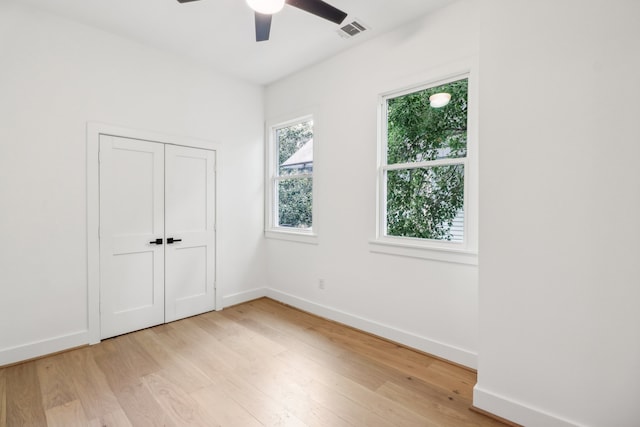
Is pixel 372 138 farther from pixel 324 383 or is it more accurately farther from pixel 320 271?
pixel 324 383

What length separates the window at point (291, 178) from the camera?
396 centimetres

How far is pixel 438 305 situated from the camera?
2.68 metres

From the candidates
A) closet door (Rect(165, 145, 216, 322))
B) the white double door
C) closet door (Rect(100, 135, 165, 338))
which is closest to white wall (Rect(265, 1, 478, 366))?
closet door (Rect(165, 145, 216, 322))

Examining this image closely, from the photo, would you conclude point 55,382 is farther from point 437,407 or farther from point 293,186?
point 293,186

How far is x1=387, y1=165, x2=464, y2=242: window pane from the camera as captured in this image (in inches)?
104

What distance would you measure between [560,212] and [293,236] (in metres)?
2.89

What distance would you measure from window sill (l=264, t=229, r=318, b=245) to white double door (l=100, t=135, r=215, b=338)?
32.8 inches

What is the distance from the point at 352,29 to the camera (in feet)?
9.23

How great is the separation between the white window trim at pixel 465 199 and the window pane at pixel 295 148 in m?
1.11

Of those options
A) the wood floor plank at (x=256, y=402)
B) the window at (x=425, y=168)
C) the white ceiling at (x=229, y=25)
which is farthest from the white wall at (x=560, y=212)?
the wood floor plank at (x=256, y=402)

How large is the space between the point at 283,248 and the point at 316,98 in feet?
6.65

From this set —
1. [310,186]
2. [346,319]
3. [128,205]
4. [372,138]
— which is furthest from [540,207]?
[128,205]

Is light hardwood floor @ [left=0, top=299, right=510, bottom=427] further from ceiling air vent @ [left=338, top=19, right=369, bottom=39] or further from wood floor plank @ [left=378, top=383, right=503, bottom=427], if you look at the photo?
ceiling air vent @ [left=338, top=19, right=369, bottom=39]

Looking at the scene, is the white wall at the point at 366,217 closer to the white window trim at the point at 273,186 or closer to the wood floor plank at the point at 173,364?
the white window trim at the point at 273,186
